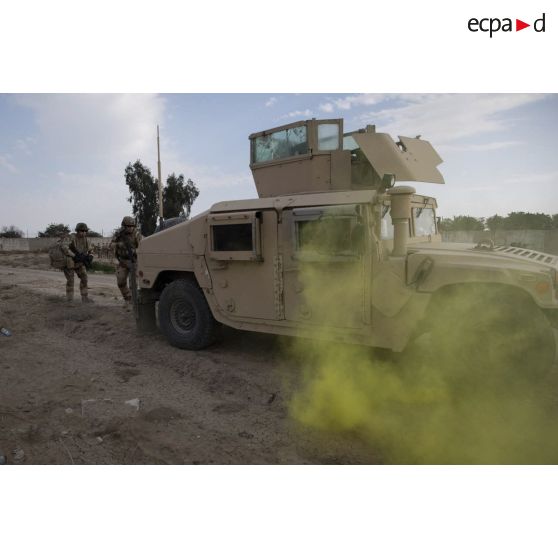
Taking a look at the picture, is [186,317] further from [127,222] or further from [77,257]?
[77,257]

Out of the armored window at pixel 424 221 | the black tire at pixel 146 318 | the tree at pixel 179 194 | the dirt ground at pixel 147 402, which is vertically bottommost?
the dirt ground at pixel 147 402

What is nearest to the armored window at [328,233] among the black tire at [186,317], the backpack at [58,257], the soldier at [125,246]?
the black tire at [186,317]

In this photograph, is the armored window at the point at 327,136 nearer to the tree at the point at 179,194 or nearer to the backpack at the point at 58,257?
the backpack at the point at 58,257

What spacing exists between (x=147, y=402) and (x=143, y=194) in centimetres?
2526

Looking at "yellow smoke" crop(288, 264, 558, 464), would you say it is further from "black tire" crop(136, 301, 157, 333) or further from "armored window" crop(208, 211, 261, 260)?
"black tire" crop(136, 301, 157, 333)

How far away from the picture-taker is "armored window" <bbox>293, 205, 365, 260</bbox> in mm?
4078

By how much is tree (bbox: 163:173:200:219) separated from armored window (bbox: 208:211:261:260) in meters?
→ 22.6

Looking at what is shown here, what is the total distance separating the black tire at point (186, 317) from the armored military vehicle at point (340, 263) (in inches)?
0.6

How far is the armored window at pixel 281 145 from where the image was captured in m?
5.14

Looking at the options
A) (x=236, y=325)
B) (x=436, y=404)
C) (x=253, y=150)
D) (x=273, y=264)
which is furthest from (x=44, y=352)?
(x=436, y=404)

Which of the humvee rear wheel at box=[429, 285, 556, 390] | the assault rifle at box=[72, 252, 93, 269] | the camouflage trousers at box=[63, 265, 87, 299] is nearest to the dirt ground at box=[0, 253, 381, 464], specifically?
the humvee rear wheel at box=[429, 285, 556, 390]

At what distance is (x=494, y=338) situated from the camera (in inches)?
146

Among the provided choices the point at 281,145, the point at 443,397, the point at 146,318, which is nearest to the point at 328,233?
the point at 281,145

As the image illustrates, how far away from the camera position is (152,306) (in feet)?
21.4
